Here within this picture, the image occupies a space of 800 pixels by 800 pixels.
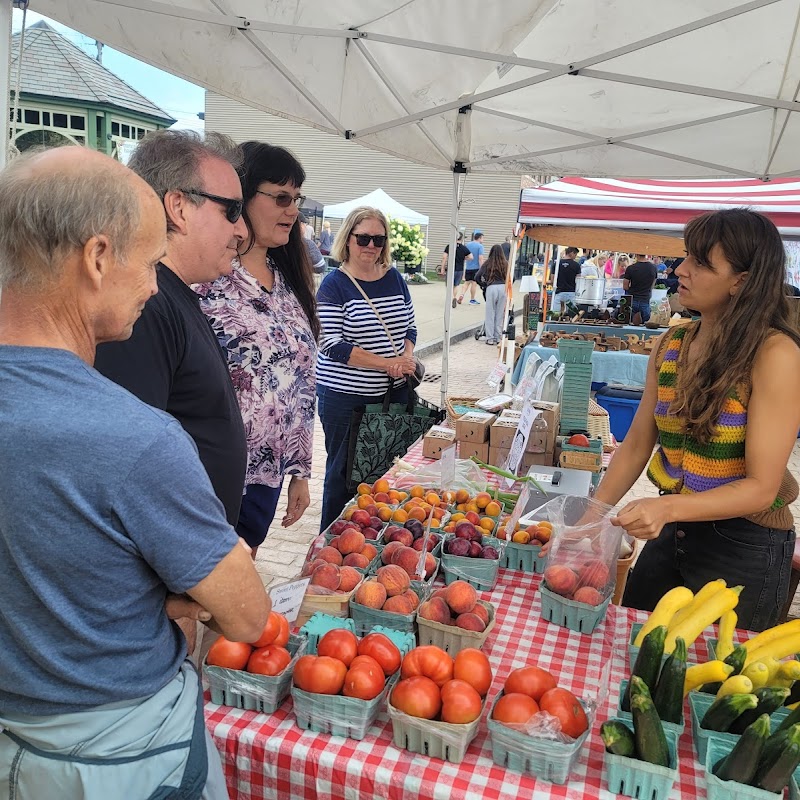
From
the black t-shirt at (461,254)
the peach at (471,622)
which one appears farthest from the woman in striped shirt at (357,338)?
the black t-shirt at (461,254)

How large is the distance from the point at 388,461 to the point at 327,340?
30.8 inches

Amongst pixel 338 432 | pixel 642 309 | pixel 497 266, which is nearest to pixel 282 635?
pixel 338 432

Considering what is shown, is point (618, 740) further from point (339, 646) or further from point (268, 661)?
point (268, 661)

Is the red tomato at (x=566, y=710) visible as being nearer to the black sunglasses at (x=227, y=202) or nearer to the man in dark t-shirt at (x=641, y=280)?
the black sunglasses at (x=227, y=202)

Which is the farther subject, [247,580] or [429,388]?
[429,388]

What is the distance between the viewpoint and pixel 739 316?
6.98 feet

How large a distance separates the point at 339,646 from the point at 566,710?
19.8 inches

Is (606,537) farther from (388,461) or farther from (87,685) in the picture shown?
(388,461)

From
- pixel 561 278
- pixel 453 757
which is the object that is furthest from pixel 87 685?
pixel 561 278

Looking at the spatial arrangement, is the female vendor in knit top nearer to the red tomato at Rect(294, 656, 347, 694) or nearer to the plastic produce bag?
the plastic produce bag

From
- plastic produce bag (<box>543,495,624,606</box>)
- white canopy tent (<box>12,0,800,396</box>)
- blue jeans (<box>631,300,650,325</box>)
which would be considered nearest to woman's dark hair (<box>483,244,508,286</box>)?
blue jeans (<box>631,300,650,325</box>)

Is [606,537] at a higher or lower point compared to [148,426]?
lower

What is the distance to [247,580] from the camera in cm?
113

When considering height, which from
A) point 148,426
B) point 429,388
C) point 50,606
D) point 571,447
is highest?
point 148,426
